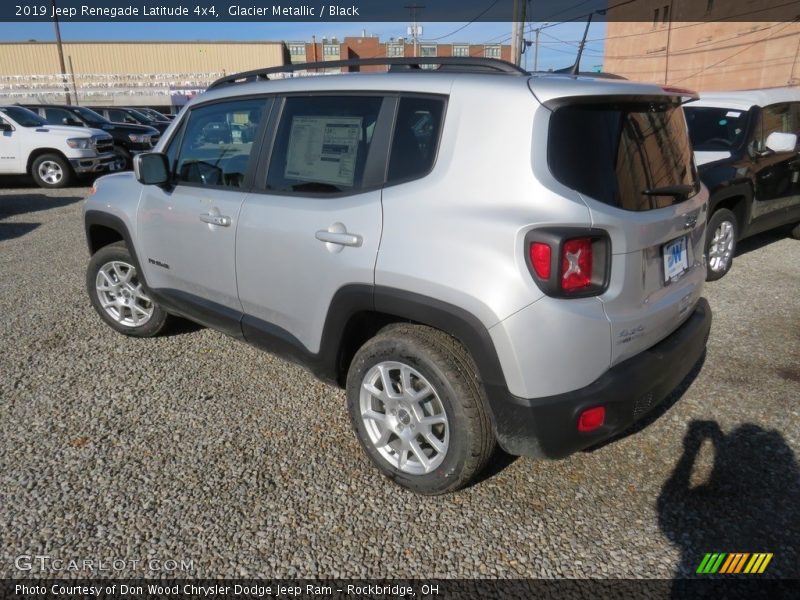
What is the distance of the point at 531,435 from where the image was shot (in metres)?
2.31

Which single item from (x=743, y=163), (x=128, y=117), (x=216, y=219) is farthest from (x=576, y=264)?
(x=128, y=117)

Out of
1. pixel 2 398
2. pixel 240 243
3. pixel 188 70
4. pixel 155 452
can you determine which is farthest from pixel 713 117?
pixel 188 70

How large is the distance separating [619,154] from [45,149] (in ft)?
43.6

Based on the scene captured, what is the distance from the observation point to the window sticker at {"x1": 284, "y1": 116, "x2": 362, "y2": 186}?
2.80 meters

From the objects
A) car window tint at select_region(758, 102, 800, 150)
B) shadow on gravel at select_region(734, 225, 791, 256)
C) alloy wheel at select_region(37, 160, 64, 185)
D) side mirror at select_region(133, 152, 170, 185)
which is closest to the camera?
side mirror at select_region(133, 152, 170, 185)

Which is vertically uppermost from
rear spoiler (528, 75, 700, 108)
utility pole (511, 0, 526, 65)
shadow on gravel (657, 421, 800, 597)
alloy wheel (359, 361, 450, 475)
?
utility pole (511, 0, 526, 65)

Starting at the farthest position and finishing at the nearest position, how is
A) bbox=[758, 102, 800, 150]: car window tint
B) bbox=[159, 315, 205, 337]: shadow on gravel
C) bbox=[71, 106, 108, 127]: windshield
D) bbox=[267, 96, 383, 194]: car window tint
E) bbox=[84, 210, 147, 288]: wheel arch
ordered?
bbox=[71, 106, 108, 127]: windshield < bbox=[758, 102, 800, 150]: car window tint < bbox=[159, 315, 205, 337]: shadow on gravel < bbox=[84, 210, 147, 288]: wheel arch < bbox=[267, 96, 383, 194]: car window tint

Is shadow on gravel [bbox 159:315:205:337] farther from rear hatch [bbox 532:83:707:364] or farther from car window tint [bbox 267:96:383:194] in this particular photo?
rear hatch [bbox 532:83:707:364]

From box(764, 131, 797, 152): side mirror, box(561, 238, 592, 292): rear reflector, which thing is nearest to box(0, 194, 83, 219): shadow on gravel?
box(561, 238, 592, 292): rear reflector

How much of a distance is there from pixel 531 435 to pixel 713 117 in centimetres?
540

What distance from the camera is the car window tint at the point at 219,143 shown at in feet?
10.9

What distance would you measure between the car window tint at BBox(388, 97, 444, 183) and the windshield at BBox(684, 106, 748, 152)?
181 inches

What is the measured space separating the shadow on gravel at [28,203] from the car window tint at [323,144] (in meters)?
8.93

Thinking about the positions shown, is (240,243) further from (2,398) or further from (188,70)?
(188,70)
